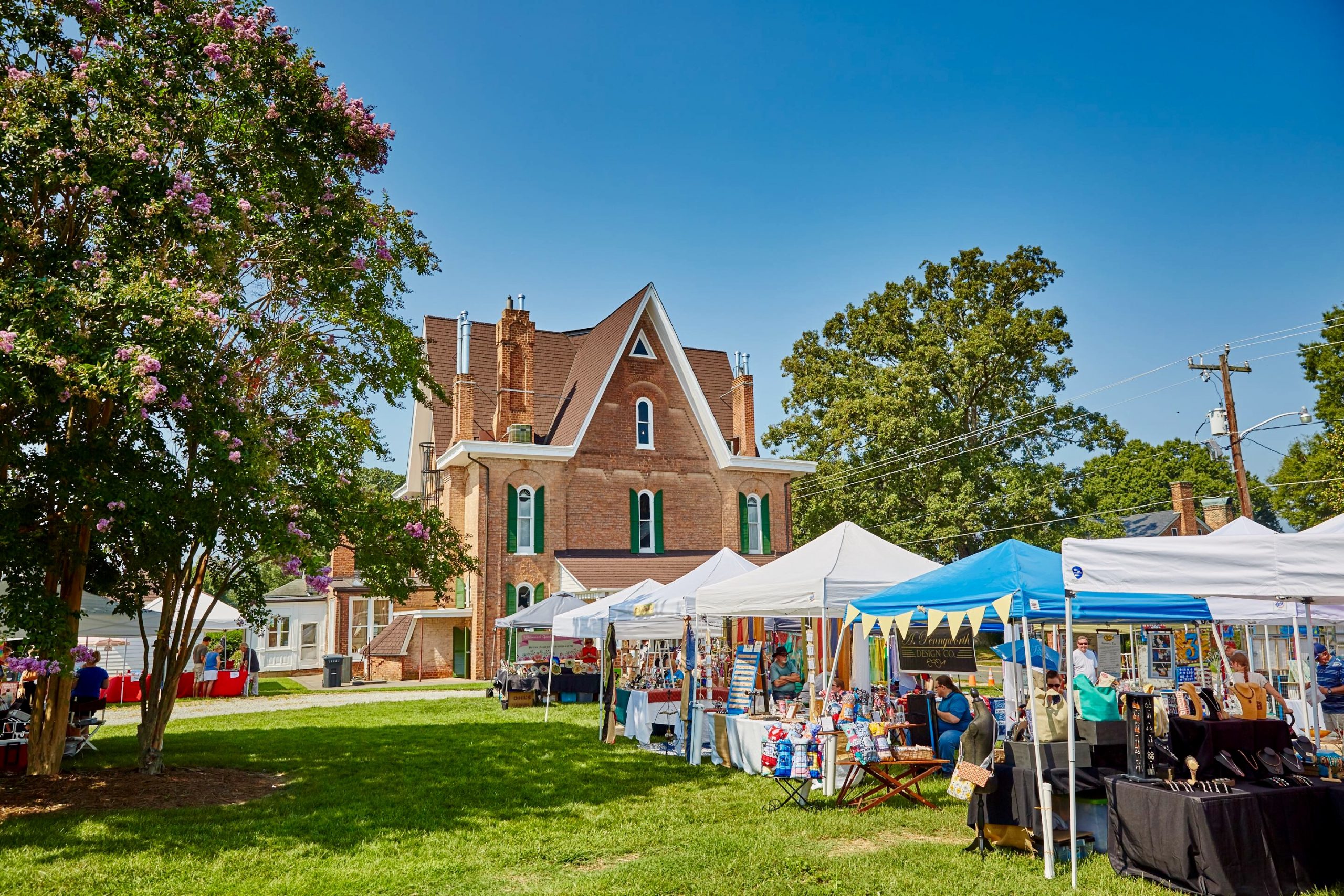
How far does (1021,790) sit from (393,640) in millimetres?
27662

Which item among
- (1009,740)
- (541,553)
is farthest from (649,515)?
(1009,740)

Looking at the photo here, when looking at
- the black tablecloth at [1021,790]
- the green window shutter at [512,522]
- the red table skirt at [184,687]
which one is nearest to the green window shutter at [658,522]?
the green window shutter at [512,522]

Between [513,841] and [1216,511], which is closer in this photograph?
[513,841]

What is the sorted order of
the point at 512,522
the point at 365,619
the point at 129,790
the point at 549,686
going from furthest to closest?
1. the point at 365,619
2. the point at 512,522
3. the point at 549,686
4. the point at 129,790

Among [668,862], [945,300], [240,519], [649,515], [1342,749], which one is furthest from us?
[945,300]

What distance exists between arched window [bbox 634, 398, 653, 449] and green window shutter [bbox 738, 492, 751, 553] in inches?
152

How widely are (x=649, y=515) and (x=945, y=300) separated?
688 inches

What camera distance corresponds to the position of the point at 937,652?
17.4 meters

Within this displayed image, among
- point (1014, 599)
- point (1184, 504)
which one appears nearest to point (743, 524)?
point (1184, 504)

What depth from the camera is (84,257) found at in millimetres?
10188

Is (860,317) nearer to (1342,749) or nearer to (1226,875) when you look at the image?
(1342,749)

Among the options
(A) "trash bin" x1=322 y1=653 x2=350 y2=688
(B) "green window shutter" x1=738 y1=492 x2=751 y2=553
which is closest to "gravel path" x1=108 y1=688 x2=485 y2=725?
(A) "trash bin" x1=322 y1=653 x2=350 y2=688

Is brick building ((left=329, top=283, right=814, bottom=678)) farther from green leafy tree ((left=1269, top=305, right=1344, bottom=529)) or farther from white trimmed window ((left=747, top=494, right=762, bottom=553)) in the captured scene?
green leafy tree ((left=1269, top=305, right=1344, bottom=529))

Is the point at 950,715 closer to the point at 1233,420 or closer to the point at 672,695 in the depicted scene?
the point at 672,695
